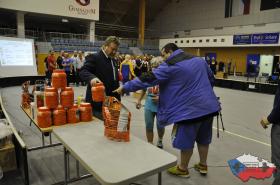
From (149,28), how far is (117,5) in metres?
5.30

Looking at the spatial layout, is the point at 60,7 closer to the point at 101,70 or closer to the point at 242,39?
the point at 242,39

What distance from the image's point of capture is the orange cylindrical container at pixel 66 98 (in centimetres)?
194

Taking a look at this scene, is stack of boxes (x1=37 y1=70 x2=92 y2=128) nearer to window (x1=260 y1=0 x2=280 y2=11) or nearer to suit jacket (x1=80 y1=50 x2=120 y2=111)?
suit jacket (x1=80 y1=50 x2=120 y2=111)

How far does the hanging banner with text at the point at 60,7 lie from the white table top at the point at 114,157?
1298cm

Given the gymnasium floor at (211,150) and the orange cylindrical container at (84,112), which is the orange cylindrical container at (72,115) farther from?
the gymnasium floor at (211,150)

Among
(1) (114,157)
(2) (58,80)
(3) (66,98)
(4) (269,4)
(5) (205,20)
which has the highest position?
(4) (269,4)

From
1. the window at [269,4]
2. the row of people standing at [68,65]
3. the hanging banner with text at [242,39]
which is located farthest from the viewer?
the hanging banner with text at [242,39]

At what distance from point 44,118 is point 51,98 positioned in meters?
0.17

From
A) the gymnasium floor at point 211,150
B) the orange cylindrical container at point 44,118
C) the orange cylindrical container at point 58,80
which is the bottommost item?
the gymnasium floor at point 211,150

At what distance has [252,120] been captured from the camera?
4824 millimetres

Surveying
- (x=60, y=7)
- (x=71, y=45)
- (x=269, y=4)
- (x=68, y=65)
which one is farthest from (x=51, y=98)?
(x=269, y=4)

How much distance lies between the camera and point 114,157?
4.40ft

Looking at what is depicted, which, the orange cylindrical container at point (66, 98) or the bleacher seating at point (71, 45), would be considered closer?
the orange cylindrical container at point (66, 98)

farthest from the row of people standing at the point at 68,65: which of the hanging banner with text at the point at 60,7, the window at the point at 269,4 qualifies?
the window at the point at 269,4
